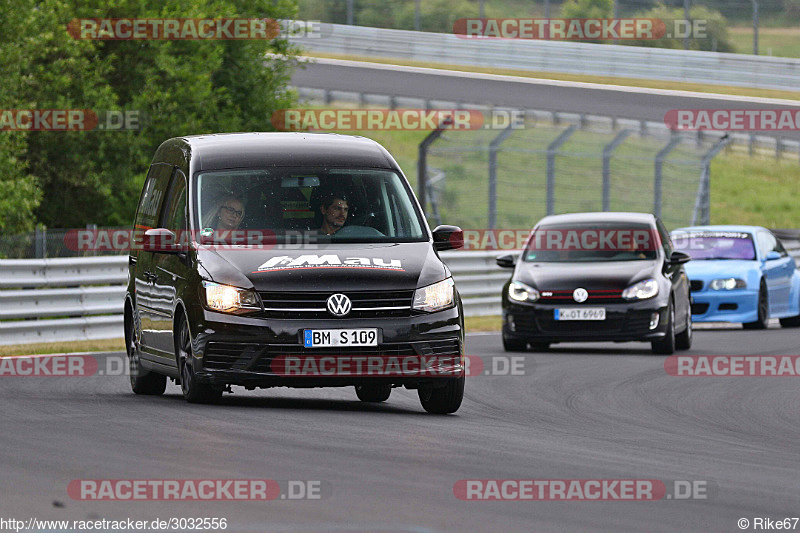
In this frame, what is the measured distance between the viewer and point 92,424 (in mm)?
9625

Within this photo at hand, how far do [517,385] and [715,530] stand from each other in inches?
285

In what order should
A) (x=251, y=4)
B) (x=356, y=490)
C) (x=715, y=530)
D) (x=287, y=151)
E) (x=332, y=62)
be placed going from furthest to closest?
(x=332, y=62) → (x=251, y=4) → (x=287, y=151) → (x=356, y=490) → (x=715, y=530)

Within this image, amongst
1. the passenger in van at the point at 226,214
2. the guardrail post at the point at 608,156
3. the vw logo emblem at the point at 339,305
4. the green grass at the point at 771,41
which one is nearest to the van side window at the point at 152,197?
the passenger in van at the point at 226,214

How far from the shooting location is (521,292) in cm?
1780

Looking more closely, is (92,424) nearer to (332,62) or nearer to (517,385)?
(517,385)

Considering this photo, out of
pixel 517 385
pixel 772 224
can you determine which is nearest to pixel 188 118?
pixel 517 385

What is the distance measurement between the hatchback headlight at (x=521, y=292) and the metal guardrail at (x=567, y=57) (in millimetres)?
29428

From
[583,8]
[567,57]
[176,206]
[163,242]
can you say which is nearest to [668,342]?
[176,206]

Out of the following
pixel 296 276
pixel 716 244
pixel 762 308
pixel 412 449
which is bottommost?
pixel 762 308

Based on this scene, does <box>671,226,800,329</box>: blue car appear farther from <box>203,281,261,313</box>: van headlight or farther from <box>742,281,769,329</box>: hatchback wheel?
<box>203,281,261,313</box>: van headlight

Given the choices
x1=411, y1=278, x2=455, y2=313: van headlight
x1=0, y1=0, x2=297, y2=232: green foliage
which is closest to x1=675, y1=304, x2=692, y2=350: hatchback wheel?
x1=411, y1=278, x2=455, y2=313: van headlight

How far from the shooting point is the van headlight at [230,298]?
10.3 m

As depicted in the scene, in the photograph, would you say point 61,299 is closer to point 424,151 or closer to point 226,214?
point 226,214

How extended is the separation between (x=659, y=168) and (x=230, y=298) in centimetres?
2057
